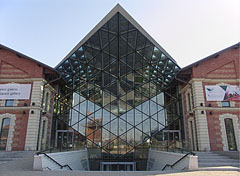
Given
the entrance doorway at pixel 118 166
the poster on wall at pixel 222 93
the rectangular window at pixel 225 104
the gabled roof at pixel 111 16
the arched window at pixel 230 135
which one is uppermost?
the gabled roof at pixel 111 16

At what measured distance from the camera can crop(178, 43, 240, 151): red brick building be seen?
14.1 metres

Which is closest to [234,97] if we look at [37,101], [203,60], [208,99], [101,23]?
[208,99]

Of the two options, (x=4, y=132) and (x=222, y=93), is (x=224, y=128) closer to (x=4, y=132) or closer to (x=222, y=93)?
(x=222, y=93)

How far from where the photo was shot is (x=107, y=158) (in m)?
17.4

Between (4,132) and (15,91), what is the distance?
334cm

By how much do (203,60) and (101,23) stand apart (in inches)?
358

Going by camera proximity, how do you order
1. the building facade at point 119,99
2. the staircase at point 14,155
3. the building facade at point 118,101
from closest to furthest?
1. the staircase at point 14,155
2. the building facade at point 119,99
3. the building facade at point 118,101

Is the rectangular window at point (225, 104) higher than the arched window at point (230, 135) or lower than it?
higher

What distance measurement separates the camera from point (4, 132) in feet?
47.1

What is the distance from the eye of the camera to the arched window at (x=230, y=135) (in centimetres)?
1404

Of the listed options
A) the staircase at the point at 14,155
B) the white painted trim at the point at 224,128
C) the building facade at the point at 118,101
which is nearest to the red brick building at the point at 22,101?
the staircase at the point at 14,155

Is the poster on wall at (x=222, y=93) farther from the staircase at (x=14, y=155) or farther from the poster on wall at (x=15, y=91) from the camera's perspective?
the poster on wall at (x=15, y=91)

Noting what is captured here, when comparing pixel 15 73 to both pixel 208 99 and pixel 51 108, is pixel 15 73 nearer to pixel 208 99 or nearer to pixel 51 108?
pixel 51 108

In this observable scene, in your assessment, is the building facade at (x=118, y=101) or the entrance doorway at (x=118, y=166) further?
the entrance doorway at (x=118, y=166)
